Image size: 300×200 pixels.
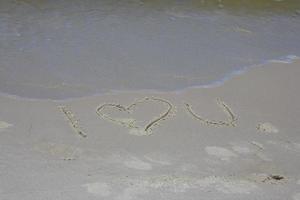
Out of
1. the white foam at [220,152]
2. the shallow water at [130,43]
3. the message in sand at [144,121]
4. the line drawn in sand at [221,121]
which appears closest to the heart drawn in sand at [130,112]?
the message in sand at [144,121]

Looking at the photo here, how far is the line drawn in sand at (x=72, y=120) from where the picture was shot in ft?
11.3

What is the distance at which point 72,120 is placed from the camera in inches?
142

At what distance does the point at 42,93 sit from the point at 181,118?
3.72ft

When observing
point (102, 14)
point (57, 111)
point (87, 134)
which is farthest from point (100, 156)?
point (102, 14)

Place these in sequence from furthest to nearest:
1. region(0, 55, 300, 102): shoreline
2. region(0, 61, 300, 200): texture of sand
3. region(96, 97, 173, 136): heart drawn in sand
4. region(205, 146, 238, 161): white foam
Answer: region(0, 55, 300, 102): shoreline → region(96, 97, 173, 136): heart drawn in sand → region(205, 146, 238, 161): white foam → region(0, 61, 300, 200): texture of sand

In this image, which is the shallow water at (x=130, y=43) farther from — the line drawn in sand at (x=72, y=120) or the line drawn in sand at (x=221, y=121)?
the line drawn in sand at (x=221, y=121)

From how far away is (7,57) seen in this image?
4602mm

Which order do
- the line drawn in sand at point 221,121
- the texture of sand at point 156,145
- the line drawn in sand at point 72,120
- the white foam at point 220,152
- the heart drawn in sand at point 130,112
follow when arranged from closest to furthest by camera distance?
the texture of sand at point 156,145, the white foam at point 220,152, the line drawn in sand at point 72,120, the heart drawn in sand at point 130,112, the line drawn in sand at point 221,121

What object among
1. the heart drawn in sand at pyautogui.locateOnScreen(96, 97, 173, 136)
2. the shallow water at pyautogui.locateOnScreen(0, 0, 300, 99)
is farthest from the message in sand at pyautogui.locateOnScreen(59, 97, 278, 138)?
the shallow water at pyautogui.locateOnScreen(0, 0, 300, 99)

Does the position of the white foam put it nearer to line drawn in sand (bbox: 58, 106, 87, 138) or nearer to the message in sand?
the message in sand

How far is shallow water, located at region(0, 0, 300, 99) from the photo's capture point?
432 cm

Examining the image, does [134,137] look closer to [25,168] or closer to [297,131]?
[25,168]

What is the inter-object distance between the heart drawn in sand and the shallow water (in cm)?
26

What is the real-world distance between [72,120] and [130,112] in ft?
1.48
